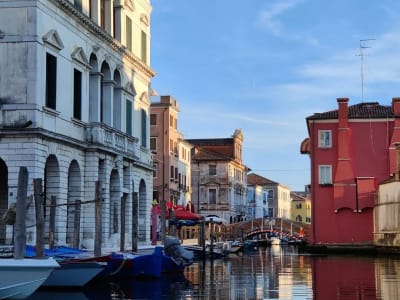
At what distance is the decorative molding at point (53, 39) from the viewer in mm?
25031

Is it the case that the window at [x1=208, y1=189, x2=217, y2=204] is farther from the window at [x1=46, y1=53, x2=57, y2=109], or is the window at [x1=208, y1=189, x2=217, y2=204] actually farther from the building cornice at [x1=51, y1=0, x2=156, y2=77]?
the window at [x1=46, y1=53, x2=57, y2=109]

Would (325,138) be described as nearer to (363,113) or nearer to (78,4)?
(363,113)

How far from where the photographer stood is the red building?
46156mm

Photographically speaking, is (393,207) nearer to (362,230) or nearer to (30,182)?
(362,230)

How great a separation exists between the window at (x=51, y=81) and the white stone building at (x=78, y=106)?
0.11 ft

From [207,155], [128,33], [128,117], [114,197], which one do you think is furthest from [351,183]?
[207,155]

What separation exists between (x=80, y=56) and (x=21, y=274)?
1393 cm

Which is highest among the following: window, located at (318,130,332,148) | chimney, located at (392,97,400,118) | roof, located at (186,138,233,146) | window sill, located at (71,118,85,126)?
roof, located at (186,138,233,146)

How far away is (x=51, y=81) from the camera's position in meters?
25.7

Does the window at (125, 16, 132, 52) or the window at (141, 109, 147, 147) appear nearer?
the window at (125, 16, 132, 52)

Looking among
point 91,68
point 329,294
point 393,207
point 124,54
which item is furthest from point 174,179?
point 329,294

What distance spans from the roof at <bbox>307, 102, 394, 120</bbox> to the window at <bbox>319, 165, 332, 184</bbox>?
3049 millimetres

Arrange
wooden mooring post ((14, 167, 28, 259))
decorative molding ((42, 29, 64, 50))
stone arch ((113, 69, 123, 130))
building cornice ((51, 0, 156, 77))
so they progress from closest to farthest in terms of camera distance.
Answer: wooden mooring post ((14, 167, 28, 259)) → decorative molding ((42, 29, 64, 50)) → building cornice ((51, 0, 156, 77)) → stone arch ((113, 69, 123, 130))

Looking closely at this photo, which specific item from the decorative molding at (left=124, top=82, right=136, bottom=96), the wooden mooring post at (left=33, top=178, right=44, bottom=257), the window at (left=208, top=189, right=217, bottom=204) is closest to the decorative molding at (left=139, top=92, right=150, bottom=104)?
the decorative molding at (left=124, top=82, right=136, bottom=96)
